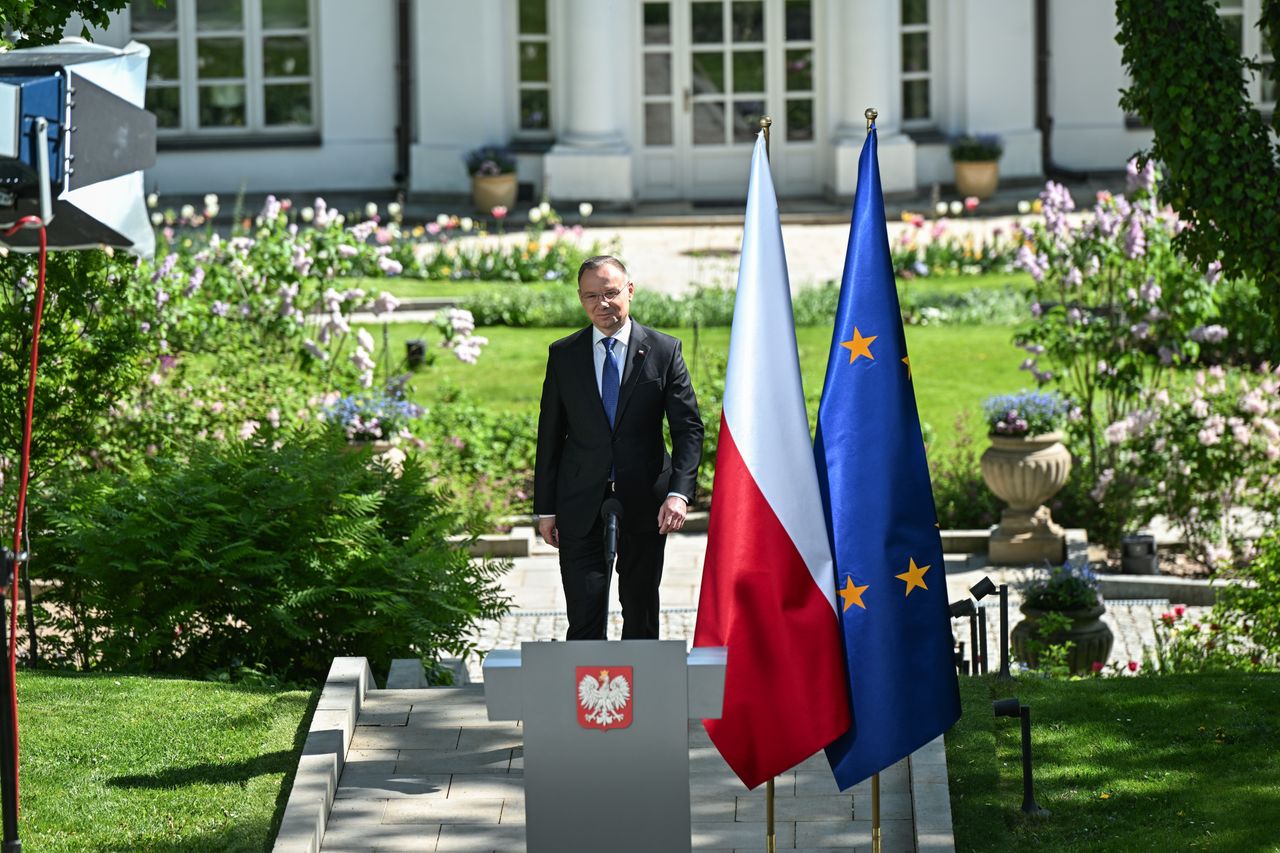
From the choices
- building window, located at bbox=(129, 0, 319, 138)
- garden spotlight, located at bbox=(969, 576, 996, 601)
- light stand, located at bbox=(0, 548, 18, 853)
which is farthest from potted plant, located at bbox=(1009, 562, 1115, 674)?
building window, located at bbox=(129, 0, 319, 138)

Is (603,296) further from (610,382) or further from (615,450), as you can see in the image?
(615,450)

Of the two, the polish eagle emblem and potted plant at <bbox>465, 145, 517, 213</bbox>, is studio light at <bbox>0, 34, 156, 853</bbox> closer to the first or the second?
the polish eagle emblem

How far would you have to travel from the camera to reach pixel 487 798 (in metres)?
6.71

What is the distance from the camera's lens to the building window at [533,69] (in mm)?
23984

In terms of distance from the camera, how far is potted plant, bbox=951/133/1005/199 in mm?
23266

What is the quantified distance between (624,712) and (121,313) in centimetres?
503

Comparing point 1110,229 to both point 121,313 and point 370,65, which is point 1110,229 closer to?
point 121,313

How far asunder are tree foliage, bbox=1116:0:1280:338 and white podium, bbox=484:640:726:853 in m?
3.98

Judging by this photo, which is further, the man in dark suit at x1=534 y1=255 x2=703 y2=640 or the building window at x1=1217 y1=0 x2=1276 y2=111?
the building window at x1=1217 y1=0 x2=1276 y2=111

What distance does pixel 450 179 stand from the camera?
24125mm

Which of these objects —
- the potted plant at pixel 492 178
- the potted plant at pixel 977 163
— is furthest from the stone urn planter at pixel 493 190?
the potted plant at pixel 977 163

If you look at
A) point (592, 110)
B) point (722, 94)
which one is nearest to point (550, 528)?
point (592, 110)

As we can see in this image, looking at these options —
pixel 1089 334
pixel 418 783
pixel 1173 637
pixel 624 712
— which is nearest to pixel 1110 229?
pixel 1089 334

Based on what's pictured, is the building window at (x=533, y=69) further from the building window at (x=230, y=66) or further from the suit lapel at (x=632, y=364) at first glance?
the suit lapel at (x=632, y=364)
